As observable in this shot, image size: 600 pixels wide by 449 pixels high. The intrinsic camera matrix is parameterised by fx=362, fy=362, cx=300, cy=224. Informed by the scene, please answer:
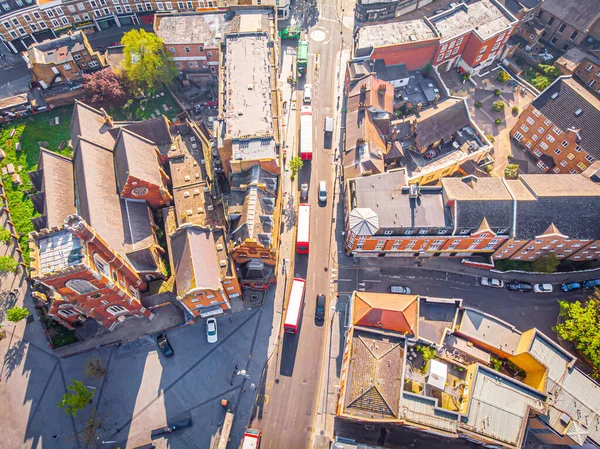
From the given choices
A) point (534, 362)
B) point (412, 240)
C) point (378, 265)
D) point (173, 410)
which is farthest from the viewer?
point (378, 265)

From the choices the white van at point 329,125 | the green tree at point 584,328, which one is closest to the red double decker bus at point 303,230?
the white van at point 329,125

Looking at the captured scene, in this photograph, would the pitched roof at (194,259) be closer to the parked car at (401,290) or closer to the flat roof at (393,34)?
the parked car at (401,290)

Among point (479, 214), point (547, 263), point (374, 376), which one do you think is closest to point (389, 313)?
point (374, 376)

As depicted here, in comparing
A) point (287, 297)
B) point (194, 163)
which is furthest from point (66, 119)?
point (287, 297)

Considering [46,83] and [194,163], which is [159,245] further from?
[46,83]

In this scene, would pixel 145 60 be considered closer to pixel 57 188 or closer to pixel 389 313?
pixel 57 188

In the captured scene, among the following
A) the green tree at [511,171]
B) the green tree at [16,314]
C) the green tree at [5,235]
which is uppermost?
the green tree at [511,171]
